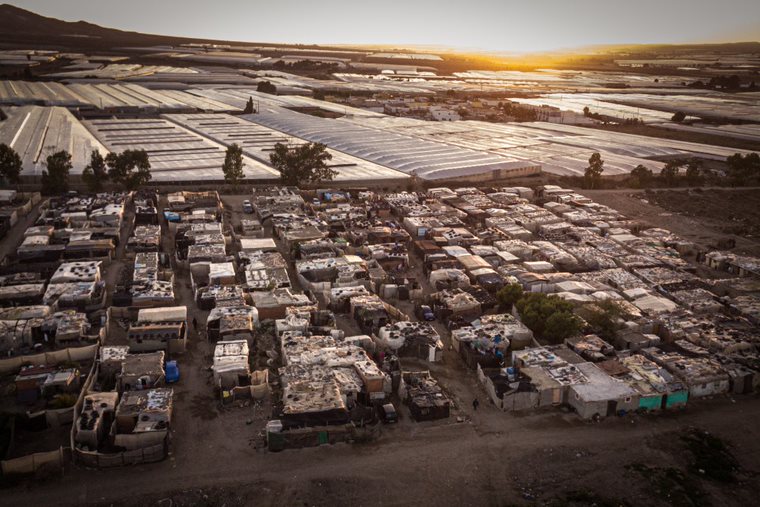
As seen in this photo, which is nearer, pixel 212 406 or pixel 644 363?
pixel 212 406

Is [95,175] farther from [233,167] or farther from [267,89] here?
[267,89]

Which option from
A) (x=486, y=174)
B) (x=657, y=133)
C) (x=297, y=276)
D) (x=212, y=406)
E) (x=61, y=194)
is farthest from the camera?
(x=657, y=133)

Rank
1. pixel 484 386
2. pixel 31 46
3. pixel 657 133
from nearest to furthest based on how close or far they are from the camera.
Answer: pixel 484 386 → pixel 657 133 → pixel 31 46

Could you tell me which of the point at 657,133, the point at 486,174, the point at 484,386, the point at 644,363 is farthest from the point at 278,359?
the point at 657,133

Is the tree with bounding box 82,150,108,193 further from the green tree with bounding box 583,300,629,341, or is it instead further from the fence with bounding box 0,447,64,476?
the green tree with bounding box 583,300,629,341

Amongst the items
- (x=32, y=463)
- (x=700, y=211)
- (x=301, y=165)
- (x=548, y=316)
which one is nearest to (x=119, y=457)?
(x=32, y=463)

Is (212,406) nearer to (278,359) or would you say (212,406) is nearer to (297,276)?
(278,359)

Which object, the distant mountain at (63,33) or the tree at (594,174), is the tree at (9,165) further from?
the distant mountain at (63,33)
